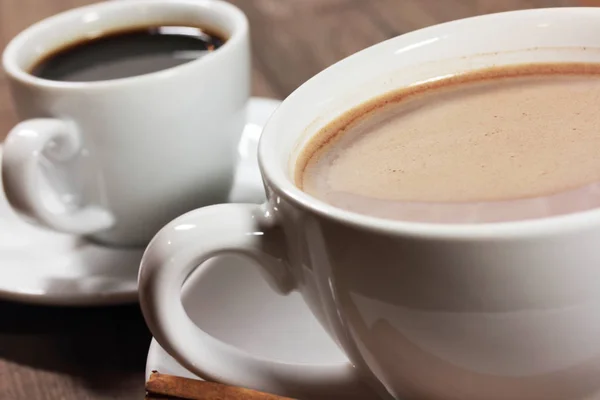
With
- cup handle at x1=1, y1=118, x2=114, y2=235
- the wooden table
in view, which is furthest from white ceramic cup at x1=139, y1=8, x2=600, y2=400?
cup handle at x1=1, y1=118, x2=114, y2=235

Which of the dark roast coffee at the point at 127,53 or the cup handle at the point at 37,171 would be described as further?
the dark roast coffee at the point at 127,53

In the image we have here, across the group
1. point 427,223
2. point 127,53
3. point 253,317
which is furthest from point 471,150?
point 127,53

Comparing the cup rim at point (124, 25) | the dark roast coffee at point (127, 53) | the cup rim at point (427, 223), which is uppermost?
the cup rim at point (427, 223)

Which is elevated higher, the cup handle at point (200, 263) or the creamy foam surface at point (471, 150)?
the creamy foam surface at point (471, 150)

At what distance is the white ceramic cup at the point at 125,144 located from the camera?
0.82 m

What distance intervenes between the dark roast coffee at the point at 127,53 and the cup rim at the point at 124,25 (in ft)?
0.10

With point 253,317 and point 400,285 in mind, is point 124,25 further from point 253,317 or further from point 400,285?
point 400,285

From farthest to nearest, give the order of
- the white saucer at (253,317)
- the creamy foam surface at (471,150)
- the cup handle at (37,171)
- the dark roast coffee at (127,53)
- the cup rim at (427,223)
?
1. the dark roast coffee at (127,53)
2. the cup handle at (37,171)
3. the white saucer at (253,317)
4. the creamy foam surface at (471,150)
5. the cup rim at (427,223)

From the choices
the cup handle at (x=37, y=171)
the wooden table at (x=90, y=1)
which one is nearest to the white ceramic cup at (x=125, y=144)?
the cup handle at (x=37, y=171)

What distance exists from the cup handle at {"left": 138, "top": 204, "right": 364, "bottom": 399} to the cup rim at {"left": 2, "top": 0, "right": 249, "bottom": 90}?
328mm

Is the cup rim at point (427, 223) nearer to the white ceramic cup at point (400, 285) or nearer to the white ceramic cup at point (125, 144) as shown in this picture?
the white ceramic cup at point (400, 285)

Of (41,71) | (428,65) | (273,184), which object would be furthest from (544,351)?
(41,71)

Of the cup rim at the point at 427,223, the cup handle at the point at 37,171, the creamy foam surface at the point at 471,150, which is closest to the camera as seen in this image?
the cup rim at the point at 427,223

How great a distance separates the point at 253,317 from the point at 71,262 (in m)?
0.26
